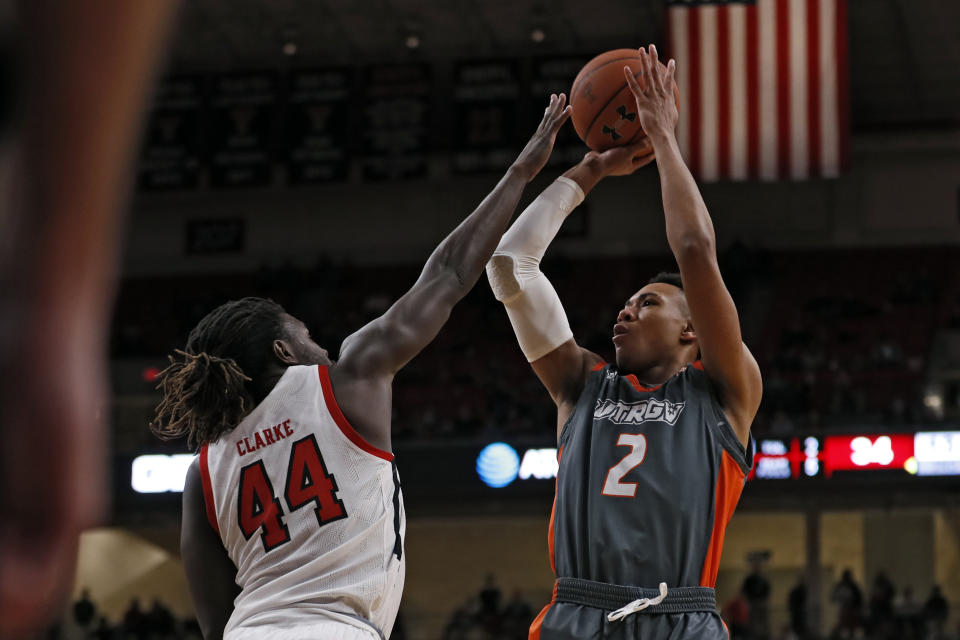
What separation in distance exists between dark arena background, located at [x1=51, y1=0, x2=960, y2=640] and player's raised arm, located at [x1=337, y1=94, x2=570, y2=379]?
36.7 feet

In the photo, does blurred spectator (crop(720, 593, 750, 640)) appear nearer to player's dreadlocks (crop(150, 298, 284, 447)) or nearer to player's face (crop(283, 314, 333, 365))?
player's face (crop(283, 314, 333, 365))

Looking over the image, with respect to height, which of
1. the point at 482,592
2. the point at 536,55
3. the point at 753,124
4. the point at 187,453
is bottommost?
the point at 482,592

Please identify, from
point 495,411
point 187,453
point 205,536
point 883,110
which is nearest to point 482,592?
point 495,411

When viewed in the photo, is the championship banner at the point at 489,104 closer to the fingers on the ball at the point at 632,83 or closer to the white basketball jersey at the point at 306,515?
the fingers on the ball at the point at 632,83

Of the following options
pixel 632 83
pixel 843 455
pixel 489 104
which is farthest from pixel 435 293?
pixel 489 104

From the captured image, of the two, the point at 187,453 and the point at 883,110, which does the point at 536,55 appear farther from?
the point at 187,453

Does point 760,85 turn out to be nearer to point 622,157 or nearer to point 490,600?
point 490,600

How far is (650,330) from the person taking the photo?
3.78 meters

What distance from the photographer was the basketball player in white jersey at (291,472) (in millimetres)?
3072

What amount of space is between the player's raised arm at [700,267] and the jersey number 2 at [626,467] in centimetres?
28

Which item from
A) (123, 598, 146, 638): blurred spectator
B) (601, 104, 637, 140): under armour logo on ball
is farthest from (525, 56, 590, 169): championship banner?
(601, 104, 637, 140): under armour logo on ball

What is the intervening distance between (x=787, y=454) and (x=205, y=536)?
564 inches

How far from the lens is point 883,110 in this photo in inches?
880

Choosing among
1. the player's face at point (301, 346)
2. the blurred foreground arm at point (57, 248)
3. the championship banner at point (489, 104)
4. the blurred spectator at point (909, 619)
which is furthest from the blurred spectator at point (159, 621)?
the blurred foreground arm at point (57, 248)
